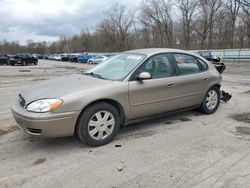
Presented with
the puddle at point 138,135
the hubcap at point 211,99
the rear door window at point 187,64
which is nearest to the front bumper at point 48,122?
the puddle at point 138,135

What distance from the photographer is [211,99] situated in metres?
5.54

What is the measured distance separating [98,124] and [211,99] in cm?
303

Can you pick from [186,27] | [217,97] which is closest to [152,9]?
[186,27]

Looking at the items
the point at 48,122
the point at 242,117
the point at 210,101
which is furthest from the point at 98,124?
the point at 242,117

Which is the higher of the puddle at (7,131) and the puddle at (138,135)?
the puddle at (7,131)

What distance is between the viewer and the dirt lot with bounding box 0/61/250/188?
2848 millimetres

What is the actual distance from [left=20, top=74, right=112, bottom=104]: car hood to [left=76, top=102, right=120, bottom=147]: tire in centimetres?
36

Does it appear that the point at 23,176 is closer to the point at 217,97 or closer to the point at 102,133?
the point at 102,133

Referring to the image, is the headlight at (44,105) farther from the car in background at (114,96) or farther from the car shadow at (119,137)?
the car shadow at (119,137)

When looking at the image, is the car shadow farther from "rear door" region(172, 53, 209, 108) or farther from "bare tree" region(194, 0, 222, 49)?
"bare tree" region(194, 0, 222, 49)

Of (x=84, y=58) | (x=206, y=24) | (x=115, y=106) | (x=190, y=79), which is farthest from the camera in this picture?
(x=206, y=24)

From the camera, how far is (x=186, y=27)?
5606 cm

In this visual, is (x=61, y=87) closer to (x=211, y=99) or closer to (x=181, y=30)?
(x=211, y=99)

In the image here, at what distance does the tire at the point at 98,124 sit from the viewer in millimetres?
3605
